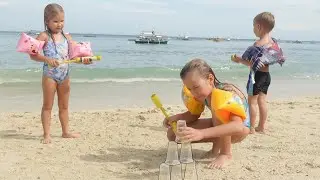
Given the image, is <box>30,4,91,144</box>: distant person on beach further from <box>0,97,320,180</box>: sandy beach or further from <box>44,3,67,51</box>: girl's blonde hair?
<box>0,97,320,180</box>: sandy beach

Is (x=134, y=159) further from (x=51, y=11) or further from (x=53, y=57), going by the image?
(x=51, y=11)

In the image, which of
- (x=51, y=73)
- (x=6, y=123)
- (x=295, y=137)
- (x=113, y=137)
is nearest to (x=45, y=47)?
(x=51, y=73)

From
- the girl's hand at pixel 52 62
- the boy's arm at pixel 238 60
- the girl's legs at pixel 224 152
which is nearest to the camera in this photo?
the girl's legs at pixel 224 152

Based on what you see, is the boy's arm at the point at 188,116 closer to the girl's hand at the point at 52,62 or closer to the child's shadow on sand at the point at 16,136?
the girl's hand at the point at 52,62

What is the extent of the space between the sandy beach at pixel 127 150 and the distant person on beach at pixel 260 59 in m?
0.46

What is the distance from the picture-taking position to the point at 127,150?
14.8ft

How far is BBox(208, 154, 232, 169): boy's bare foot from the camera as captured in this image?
382 cm

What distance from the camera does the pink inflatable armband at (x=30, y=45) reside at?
14.9ft

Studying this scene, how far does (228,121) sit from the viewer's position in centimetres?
348

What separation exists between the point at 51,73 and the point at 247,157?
90.3 inches

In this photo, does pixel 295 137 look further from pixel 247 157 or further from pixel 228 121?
pixel 228 121

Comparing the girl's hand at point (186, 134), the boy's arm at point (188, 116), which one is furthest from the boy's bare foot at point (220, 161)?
the girl's hand at point (186, 134)

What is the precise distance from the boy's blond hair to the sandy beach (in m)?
1.36

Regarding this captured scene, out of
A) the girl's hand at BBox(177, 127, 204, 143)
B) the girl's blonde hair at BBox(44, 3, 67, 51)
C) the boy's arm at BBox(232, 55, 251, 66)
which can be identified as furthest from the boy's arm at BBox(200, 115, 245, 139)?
the girl's blonde hair at BBox(44, 3, 67, 51)
